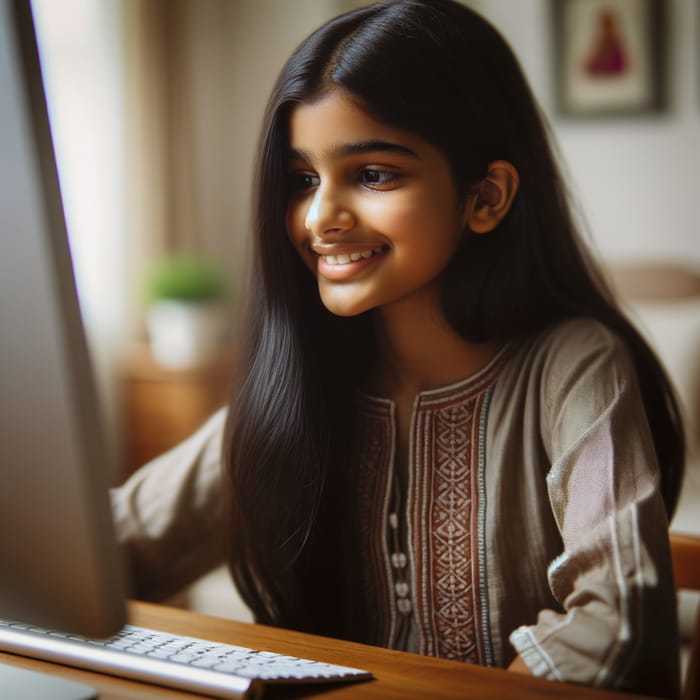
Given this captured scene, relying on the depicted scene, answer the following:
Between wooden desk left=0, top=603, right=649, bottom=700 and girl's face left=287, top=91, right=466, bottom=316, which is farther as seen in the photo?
girl's face left=287, top=91, right=466, bottom=316

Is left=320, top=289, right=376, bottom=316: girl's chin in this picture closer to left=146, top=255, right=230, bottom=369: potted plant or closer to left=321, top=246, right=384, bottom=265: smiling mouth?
left=321, top=246, right=384, bottom=265: smiling mouth

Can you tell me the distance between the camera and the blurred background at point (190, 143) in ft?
9.29

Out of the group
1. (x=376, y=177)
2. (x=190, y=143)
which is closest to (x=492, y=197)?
(x=376, y=177)

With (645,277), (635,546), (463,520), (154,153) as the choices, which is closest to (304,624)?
(463,520)

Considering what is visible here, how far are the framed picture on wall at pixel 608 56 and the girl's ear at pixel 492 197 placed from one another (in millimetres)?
2279

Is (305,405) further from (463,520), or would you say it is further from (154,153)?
(154,153)

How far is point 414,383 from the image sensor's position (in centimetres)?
86

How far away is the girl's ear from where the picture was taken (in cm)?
79

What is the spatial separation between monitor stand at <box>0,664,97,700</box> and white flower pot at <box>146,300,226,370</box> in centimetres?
236

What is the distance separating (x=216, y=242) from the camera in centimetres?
357

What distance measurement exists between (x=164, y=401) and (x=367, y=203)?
2306mm

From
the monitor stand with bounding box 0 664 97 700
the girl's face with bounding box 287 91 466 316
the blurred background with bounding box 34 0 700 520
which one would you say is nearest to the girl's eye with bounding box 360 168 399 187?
the girl's face with bounding box 287 91 466 316

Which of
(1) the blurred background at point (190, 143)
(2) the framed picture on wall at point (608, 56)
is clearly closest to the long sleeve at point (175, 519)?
(1) the blurred background at point (190, 143)

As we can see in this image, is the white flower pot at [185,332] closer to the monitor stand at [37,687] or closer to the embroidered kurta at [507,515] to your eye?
the embroidered kurta at [507,515]
